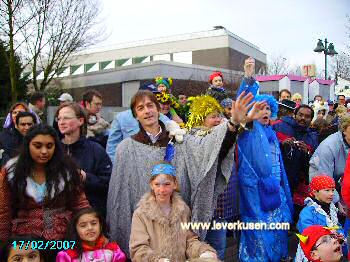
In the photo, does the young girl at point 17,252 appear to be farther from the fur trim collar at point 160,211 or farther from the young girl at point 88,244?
the fur trim collar at point 160,211

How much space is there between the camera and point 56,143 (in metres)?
3.21

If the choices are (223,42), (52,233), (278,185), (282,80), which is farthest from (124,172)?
(223,42)

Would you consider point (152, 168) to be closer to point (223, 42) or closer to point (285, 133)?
point (285, 133)

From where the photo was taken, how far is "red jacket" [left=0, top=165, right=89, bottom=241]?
2990 mm

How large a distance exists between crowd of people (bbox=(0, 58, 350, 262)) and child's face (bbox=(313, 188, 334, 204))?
0.01 meters

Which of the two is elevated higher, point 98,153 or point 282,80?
point 282,80

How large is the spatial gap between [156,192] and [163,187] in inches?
2.7

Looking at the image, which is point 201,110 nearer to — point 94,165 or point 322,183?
point 94,165

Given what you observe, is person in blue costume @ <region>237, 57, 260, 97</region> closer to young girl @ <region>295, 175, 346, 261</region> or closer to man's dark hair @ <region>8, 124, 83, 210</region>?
young girl @ <region>295, 175, 346, 261</region>

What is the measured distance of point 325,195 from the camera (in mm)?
3916

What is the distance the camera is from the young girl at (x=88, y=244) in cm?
300

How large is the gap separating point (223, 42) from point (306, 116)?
31954mm

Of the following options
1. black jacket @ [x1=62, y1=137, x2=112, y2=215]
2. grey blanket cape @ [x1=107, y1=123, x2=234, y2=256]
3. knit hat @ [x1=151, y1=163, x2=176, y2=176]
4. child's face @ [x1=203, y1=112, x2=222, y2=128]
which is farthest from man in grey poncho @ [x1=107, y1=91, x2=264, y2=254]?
child's face @ [x1=203, y1=112, x2=222, y2=128]
